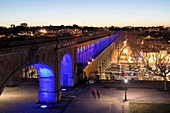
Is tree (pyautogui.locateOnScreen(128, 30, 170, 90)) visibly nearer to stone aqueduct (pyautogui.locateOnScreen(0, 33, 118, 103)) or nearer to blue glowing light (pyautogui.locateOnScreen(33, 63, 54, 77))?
stone aqueduct (pyautogui.locateOnScreen(0, 33, 118, 103))

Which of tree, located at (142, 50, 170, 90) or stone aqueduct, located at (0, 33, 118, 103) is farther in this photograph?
tree, located at (142, 50, 170, 90)

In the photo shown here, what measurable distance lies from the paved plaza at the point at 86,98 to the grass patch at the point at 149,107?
0.50 meters

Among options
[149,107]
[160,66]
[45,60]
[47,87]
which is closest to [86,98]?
[47,87]

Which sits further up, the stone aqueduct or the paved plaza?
the stone aqueduct

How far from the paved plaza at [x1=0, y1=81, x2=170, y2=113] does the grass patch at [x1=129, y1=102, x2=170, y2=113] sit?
0.50 metres

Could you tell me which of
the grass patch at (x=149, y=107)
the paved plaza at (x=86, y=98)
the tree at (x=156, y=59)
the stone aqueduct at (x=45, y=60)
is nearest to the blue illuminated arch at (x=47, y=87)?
the stone aqueduct at (x=45, y=60)

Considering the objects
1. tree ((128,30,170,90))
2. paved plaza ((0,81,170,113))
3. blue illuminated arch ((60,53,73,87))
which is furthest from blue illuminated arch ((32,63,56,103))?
tree ((128,30,170,90))

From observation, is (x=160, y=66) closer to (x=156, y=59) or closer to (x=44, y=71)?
(x=156, y=59)

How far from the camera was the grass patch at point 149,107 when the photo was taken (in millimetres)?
22778

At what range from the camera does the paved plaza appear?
2322cm

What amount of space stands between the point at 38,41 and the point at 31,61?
5.74 ft

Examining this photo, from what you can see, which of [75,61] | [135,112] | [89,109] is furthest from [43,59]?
[75,61]

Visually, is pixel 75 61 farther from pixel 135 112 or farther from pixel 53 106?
pixel 135 112

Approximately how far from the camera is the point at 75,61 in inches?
1304
